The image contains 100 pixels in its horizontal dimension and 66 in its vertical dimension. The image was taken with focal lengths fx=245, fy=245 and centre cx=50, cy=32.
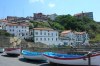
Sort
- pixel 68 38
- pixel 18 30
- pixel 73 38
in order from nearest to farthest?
1. pixel 18 30
2. pixel 68 38
3. pixel 73 38

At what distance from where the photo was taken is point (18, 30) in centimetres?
7988

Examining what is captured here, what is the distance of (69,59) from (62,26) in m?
82.5

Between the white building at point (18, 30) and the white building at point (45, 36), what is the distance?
18.1 feet

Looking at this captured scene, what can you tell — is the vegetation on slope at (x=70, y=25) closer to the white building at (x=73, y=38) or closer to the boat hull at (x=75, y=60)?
the white building at (x=73, y=38)

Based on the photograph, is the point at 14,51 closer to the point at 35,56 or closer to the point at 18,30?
the point at 35,56

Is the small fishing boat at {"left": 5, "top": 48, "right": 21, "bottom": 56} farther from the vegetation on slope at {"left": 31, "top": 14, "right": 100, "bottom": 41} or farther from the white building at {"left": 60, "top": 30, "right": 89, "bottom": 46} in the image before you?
the vegetation on slope at {"left": 31, "top": 14, "right": 100, "bottom": 41}

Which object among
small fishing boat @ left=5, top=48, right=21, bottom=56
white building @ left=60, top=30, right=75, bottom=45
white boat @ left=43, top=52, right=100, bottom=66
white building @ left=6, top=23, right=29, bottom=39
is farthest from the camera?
white building @ left=60, top=30, right=75, bottom=45

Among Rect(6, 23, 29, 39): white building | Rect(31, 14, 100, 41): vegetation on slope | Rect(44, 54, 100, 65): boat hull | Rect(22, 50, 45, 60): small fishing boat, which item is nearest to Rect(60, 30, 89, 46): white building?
Rect(31, 14, 100, 41): vegetation on slope

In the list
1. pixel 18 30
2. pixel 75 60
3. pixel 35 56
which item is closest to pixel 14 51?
pixel 35 56

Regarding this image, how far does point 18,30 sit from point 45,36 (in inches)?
422

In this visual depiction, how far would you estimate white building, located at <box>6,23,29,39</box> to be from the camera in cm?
7819

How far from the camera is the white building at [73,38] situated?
7950 centimetres

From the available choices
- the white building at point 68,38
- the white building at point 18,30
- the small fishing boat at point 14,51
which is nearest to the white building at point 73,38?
the white building at point 68,38

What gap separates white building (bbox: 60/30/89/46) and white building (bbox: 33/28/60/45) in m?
3.56
